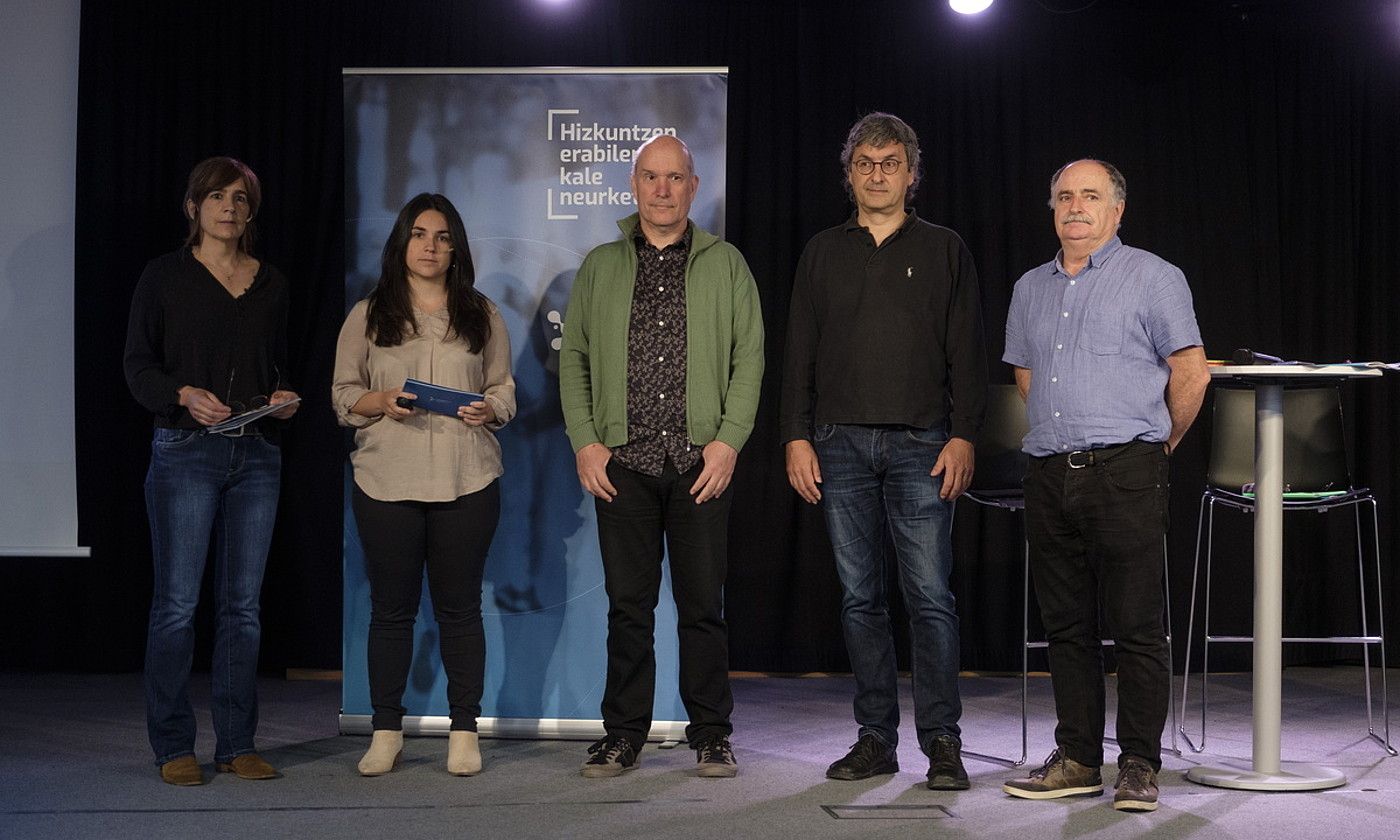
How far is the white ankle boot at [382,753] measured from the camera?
369cm

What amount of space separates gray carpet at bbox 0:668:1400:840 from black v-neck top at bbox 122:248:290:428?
0.99m

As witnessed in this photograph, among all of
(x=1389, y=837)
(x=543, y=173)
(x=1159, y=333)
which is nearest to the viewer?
(x=1389, y=837)

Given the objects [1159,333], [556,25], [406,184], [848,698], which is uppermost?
[556,25]

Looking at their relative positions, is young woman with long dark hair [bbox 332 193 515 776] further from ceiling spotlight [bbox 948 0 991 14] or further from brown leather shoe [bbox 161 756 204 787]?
ceiling spotlight [bbox 948 0 991 14]

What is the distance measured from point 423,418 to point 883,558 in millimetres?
1289

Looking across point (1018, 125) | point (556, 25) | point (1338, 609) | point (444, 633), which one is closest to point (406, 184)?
point (444, 633)

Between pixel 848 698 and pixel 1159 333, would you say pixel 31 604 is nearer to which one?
pixel 848 698

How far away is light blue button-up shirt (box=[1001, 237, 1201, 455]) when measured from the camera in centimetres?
335

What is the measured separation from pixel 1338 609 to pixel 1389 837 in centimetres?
302

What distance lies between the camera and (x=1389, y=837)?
3.09 metres

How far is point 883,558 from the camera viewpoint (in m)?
3.67

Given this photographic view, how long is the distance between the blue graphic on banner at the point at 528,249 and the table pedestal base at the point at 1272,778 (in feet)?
4.95

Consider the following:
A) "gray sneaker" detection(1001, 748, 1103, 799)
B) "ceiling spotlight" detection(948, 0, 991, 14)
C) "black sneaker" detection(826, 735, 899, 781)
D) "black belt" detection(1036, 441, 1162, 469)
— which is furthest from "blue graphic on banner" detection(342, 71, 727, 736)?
"ceiling spotlight" detection(948, 0, 991, 14)

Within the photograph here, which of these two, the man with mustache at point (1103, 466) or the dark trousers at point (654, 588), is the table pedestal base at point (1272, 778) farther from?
the dark trousers at point (654, 588)
